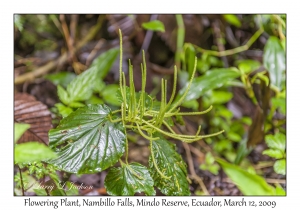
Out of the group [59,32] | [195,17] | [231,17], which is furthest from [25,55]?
[231,17]

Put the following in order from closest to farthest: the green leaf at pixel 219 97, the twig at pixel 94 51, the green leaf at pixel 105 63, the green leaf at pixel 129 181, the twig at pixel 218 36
A: 1. the green leaf at pixel 129 181
2. the green leaf at pixel 105 63
3. the green leaf at pixel 219 97
4. the twig at pixel 94 51
5. the twig at pixel 218 36

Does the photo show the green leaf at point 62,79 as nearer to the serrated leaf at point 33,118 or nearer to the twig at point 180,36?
the serrated leaf at point 33,118

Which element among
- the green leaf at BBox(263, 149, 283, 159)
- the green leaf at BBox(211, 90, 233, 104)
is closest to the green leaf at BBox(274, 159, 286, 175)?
the green leaf at BBox(263, 149, 283, 159)

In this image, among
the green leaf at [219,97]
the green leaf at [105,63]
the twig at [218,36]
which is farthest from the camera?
the twig at [218,36]

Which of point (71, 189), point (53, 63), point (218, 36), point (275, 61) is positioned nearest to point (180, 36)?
point (218, 36)

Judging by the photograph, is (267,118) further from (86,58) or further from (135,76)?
Result: (86,58)

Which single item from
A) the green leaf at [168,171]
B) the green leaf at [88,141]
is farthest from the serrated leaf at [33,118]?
the green leaf at [168,171]

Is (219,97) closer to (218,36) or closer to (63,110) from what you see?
(218,36)
